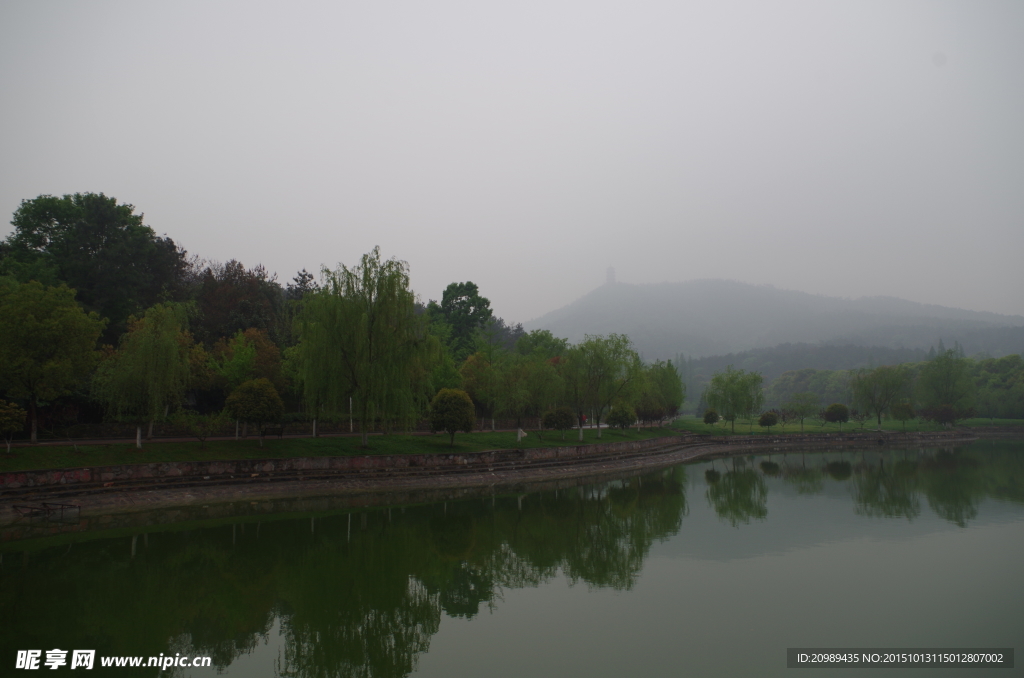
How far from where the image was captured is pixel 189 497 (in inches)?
907

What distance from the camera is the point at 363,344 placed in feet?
95.0

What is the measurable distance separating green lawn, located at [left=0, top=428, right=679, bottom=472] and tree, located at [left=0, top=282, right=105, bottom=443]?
3.52m

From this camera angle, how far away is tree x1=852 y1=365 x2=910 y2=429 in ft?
214

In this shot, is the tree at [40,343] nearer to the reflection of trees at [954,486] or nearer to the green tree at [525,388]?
the green tree at [525,388]

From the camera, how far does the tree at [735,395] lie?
62.0 meters

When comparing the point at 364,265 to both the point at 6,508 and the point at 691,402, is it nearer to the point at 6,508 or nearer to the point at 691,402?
the point at 6,508

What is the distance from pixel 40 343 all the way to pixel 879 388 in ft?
252

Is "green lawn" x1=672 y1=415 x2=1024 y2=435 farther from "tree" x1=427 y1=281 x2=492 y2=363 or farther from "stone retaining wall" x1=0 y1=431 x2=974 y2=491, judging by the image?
"tree" x1=427 y1=281 x2=492 y2=363

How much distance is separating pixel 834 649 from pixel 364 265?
25539mm

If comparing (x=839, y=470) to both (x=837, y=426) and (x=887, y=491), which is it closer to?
(x=887, y=491)

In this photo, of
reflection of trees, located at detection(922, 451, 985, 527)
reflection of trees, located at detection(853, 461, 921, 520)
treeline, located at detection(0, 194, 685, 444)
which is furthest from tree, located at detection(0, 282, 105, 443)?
reflection of trees, located at detection(922, 451, 985, 527)

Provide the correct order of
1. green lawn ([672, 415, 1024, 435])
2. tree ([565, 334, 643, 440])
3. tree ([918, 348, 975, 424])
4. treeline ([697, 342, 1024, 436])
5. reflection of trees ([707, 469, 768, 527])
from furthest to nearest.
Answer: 1. tree ([918, 348, 975, 424])
2. green lawn ([672, 415, 1024, 435])
3. treeline ([697, 342, 1024, 436])
4. tree ([565, 334, 643, 440])
5. reflection of trees ([707, 469, 768, 527])

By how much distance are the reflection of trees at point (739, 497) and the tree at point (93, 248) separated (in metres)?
37.5

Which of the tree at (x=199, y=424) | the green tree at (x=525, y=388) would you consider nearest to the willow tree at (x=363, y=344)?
the tree at (x=199, y=424)
